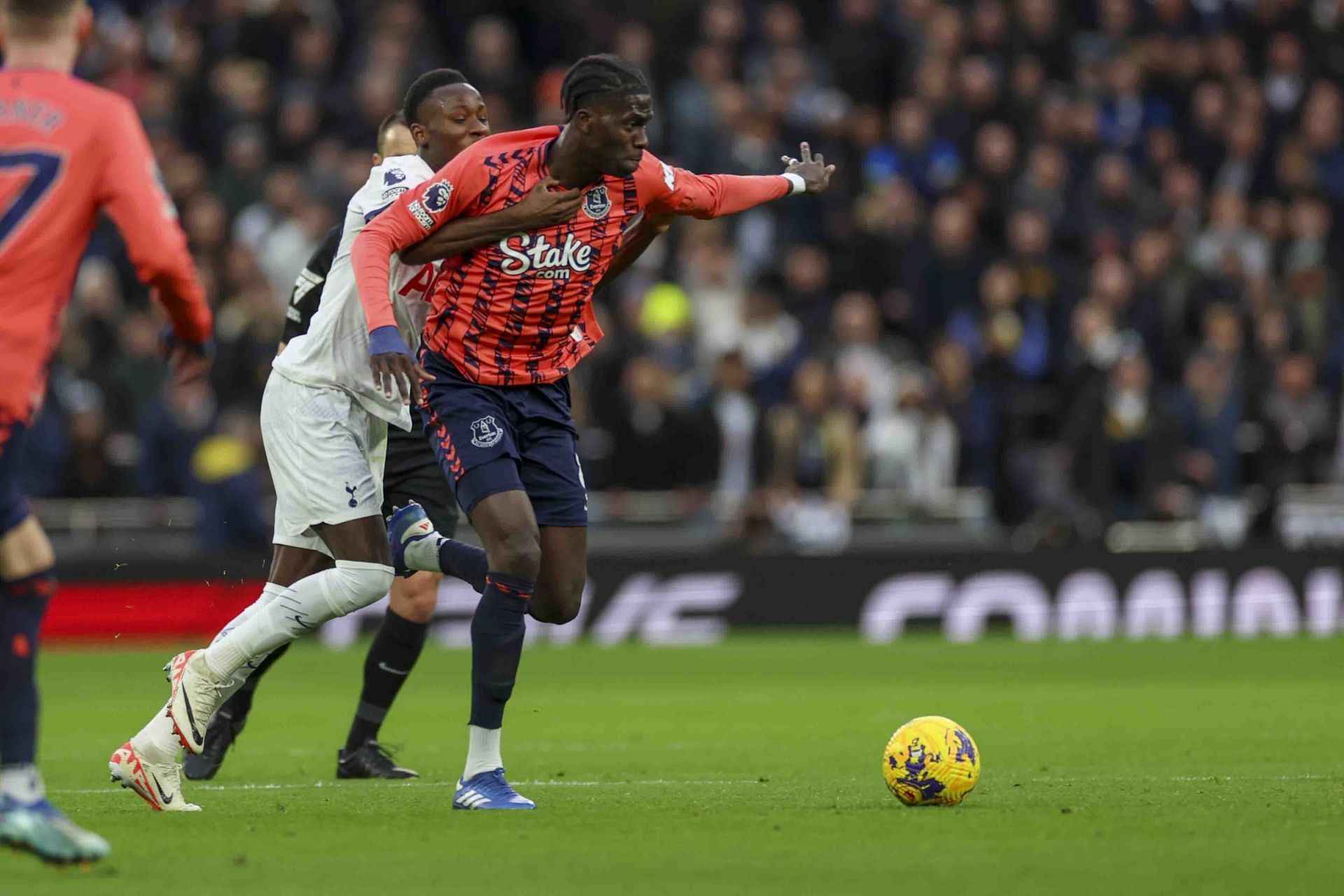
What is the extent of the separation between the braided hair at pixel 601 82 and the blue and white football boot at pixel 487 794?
2420 mm

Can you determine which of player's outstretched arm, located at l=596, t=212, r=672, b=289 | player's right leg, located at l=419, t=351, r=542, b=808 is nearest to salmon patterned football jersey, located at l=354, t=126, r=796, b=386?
player's outstretched arm, located at l=596, t=212, r=672, b=289

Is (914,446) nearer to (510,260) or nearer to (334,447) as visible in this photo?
(334,447)

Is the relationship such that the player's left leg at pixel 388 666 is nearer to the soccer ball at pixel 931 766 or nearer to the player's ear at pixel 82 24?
the soccer ball at pixel 931 766

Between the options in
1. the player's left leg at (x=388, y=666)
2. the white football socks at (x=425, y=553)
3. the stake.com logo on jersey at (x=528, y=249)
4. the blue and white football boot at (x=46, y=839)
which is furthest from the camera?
the player's left leg at (x=388, y=666)

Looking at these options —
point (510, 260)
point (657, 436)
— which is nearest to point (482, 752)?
point (510, 260)

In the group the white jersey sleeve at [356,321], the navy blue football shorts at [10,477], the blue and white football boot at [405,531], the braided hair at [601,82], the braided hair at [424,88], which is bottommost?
the blue and white football boot at [405,531]

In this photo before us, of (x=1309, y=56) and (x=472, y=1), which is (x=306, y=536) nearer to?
(x=472, y=1)

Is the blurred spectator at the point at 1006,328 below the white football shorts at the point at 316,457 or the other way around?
the other way around

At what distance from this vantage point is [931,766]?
24.2ft

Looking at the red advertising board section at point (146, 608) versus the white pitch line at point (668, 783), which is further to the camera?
the red advertising board section at point (146, 608)

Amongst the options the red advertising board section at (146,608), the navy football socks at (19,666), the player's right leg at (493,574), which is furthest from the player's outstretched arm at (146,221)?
the red advertising board section at (146,608)

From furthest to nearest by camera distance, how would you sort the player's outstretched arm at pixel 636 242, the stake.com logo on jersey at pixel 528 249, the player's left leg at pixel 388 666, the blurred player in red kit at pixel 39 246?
1. the player's left leg at pixel 388 666
2. the player's outstretched arm at pixel 636 242
3. the stake.com logo on jersey at pixel 528 249
4. the blurred player in red kit at pixel 39 246

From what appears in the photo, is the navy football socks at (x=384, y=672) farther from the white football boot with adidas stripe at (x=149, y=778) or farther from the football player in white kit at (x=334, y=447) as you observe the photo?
the white football boot with adidas stripe at (x=149, y=778)

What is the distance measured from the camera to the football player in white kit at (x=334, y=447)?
7562 mm
